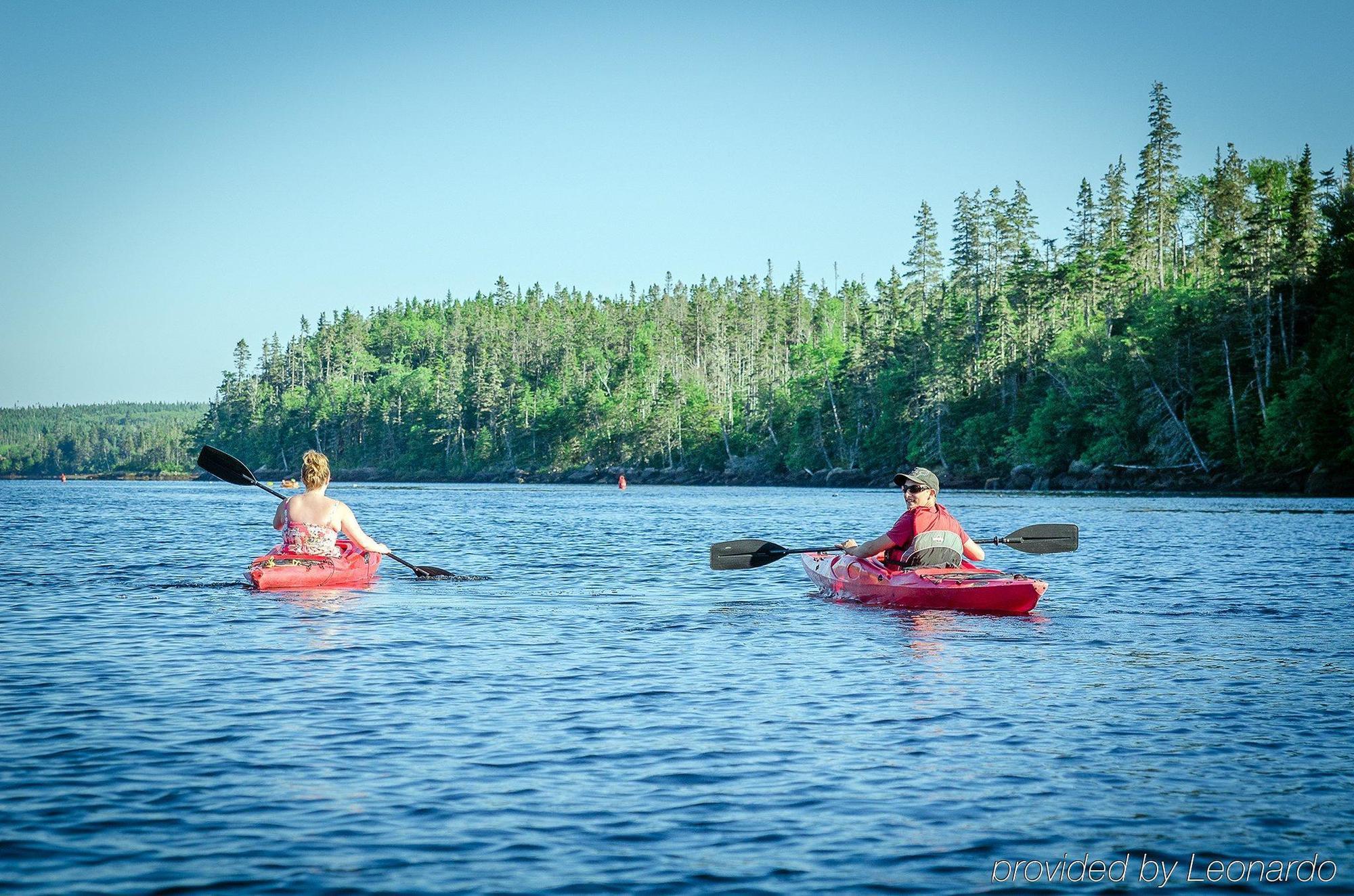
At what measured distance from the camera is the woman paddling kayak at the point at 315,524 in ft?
54.0

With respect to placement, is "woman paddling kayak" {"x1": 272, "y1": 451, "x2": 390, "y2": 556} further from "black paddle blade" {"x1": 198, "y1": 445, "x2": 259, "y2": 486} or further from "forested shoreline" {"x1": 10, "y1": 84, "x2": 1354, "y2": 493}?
"forested shoreline" {"x1": 10, "y1": 84, "x2": 1354, "y2": 493}

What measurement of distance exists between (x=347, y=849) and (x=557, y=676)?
4.93m

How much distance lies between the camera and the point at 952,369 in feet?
297

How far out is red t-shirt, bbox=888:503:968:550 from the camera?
50.9 feet

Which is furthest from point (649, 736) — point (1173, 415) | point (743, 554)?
point (1173, 415)

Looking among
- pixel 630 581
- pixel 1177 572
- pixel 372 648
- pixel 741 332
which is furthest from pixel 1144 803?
pixel 741 332

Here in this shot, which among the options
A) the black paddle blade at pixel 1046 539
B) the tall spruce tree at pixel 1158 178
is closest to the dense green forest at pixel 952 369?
the tall spruce tree at pixel 1158 178

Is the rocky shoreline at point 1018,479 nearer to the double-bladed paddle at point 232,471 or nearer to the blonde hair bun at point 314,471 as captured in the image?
the double-bladed paddle at point 232,471

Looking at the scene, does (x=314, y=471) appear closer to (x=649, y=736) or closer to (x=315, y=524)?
(x=315, y=524)

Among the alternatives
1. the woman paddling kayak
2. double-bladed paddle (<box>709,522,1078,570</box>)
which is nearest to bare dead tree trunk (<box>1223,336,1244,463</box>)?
double-bladed paddle (<box>709,522,1078,570</box>)

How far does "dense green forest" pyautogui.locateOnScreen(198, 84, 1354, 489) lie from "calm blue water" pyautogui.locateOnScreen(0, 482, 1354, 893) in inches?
1889

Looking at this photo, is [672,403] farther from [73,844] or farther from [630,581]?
[73,844]

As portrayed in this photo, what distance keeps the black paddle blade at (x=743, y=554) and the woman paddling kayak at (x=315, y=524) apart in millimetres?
4961

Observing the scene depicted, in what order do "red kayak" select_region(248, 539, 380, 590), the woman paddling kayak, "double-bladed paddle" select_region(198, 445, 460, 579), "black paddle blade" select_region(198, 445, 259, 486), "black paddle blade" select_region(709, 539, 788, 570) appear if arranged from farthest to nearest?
"black paddle blade" select_region(198, 445, 259, 486)
"double-bladed paddle" select_region(198, 445, 460, 579)
"black paddle blade" select_region(709, 539, 788, 570)
"red kayak" select_region(248, 539, 380, 590)
the woman paddling kayak
